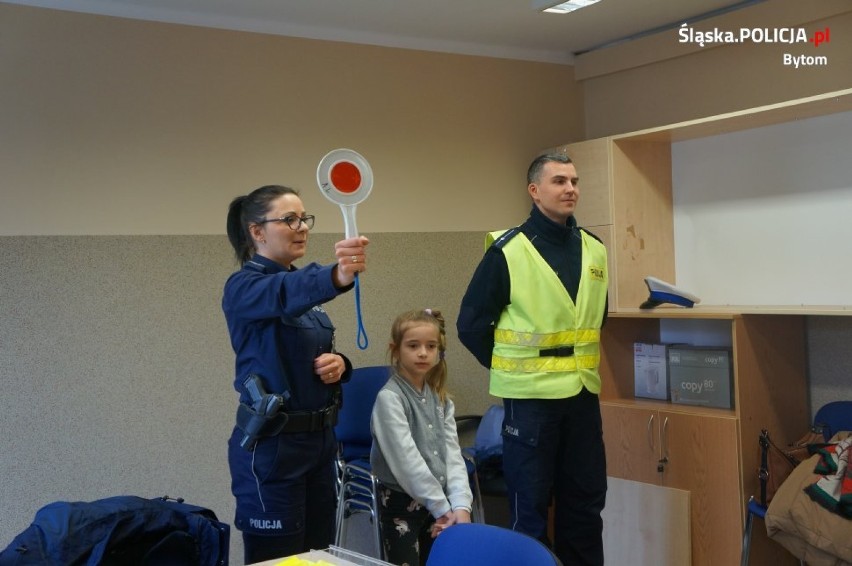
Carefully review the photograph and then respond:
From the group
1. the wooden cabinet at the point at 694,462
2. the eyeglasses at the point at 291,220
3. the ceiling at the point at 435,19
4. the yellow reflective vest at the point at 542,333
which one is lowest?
the wooden cabinet at the point at 694,462

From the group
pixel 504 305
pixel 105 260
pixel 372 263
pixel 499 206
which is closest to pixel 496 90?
pixel 499 206

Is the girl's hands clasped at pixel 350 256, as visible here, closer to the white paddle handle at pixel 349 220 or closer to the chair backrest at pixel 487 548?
the white paddle handle at pixel 349 220

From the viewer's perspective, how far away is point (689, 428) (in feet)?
12.3

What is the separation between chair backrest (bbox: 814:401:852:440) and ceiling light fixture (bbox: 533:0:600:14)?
200 cm

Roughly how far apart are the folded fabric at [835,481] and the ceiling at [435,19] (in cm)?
210

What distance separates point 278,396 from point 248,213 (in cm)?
55

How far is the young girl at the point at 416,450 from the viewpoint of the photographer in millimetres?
2939

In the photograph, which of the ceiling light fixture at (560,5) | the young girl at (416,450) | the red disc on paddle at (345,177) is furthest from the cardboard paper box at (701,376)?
the red disc on paddle at (345,177)

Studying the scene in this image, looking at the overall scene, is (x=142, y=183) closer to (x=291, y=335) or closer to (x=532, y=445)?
(x=291, y=335)

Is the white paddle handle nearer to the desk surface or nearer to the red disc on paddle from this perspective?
the red disc on paddle

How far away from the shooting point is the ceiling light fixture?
376 centimetres

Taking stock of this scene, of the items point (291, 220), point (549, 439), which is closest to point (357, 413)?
point (549, 439)

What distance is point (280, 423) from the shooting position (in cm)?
231

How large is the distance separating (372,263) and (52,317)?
1514 mm
